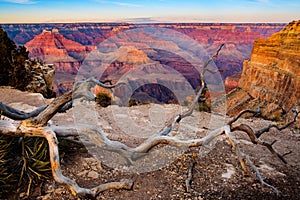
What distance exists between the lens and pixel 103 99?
13469 millimetres

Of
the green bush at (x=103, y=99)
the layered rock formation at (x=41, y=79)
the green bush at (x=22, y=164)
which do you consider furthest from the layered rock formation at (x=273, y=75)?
the green bush at (x=22, y=164)

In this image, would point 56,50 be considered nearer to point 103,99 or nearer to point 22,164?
point 103,99

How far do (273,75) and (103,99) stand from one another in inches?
1465

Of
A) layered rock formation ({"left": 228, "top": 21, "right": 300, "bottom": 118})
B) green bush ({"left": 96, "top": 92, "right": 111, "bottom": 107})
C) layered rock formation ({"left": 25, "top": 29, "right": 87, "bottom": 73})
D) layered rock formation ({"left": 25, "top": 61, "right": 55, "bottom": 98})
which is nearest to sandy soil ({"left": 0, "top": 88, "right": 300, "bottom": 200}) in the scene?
green bush ({"left": 96, "top": 92, "right": 111, "bottom": 107})

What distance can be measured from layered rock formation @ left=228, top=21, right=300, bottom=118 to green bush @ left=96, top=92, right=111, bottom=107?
22261mm

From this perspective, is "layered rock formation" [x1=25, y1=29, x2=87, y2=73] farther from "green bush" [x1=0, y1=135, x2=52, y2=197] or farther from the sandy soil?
"green bush" [x1=0, y1=135, x2=52, y2=197]

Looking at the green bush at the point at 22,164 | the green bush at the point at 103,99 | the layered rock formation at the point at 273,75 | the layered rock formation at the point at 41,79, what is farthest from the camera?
the layered rock formation at the point at 273,75

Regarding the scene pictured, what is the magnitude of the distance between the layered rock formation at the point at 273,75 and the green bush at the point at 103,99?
22.3m

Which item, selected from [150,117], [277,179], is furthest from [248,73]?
[277,179]

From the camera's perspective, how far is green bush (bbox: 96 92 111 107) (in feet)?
43.3

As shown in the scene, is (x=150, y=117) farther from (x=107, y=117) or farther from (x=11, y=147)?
(x=11, y=147)

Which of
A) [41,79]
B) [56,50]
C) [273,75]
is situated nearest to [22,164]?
[41,79]

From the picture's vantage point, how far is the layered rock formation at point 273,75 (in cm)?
3722

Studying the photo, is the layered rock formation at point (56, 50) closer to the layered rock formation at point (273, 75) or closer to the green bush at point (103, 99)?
the layered rock formation at point (273, 75)
